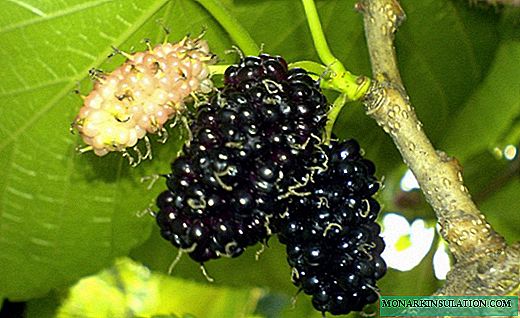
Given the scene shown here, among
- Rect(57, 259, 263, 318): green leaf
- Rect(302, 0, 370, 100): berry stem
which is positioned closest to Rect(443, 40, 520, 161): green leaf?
Rect(57, 259, 263, 318): green leaf

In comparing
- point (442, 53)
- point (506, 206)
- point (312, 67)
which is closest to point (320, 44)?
point (312, 67)

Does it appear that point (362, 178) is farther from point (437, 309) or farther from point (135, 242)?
point (135, 242)

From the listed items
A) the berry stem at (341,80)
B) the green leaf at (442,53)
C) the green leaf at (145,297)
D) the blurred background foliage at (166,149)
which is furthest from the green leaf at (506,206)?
the berry stem at (341,80)

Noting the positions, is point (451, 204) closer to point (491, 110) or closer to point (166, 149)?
point (166, 149)

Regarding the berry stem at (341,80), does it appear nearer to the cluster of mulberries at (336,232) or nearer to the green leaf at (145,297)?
the cluster of mulberries at (336,232)

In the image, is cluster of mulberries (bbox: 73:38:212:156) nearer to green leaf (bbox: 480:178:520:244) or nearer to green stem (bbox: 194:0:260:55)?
green stem (bbox: 194:0:260:55)

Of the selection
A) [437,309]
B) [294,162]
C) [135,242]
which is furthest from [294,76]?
[135,242]
